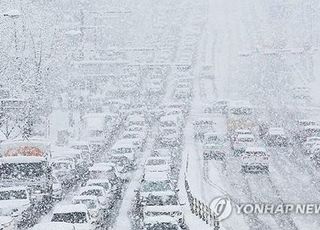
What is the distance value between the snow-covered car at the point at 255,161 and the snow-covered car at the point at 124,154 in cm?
641

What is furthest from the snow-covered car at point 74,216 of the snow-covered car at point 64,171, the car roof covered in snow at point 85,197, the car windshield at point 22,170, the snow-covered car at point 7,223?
the snow-covered car at point 64,171

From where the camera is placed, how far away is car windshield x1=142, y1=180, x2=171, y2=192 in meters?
31.7

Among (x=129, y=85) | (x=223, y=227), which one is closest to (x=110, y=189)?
(x=223, y=227)

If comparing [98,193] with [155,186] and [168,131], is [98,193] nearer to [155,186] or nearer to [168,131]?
[155,186]

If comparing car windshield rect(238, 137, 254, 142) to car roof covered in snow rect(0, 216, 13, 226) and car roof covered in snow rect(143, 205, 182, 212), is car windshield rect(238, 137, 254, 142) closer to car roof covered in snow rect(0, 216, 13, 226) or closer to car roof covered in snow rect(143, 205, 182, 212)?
car roof covered in snow rect(143, 205, 182, 212)

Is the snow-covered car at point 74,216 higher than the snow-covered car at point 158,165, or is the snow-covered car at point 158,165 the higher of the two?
the snow-covered car at point 74,216

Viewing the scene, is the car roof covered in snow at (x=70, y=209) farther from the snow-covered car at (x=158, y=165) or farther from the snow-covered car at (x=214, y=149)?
the snow-covered car at (x=214, y=149)

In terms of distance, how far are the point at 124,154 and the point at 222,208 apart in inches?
571

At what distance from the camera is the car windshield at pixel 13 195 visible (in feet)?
96.8

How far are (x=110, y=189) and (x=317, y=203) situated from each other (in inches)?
346

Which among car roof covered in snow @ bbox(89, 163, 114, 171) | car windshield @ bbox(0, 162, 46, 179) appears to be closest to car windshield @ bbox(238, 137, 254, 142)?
car roof covered in snow @ bbox(89, 163, 114, 171)

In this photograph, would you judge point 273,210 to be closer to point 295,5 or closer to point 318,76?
point 318,76

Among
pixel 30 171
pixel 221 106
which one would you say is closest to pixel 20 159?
pixel 30 171

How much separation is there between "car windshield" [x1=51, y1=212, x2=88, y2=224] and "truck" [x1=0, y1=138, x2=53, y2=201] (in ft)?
20.3
